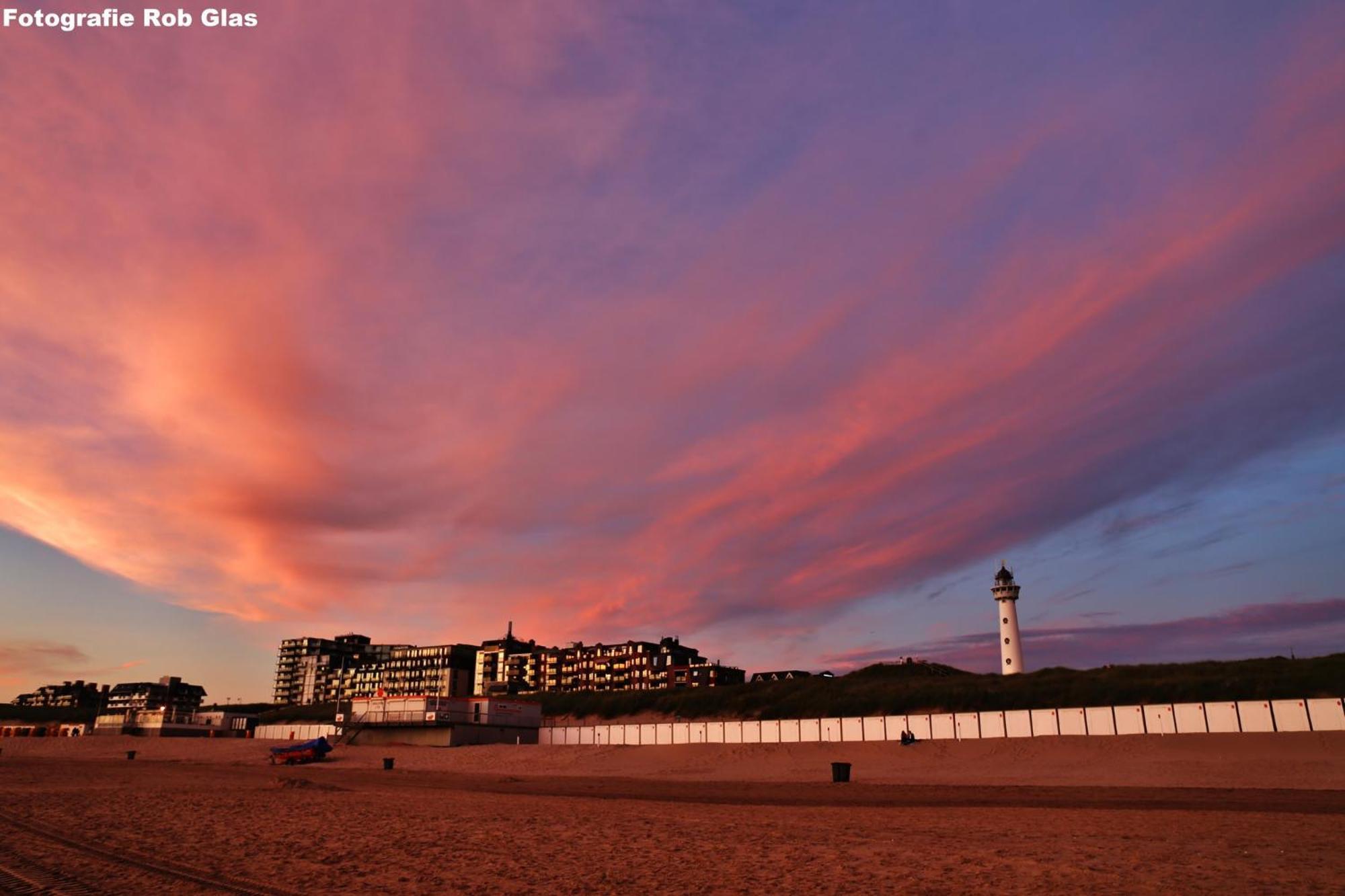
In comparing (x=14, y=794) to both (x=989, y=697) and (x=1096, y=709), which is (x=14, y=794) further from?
(x=989, y=697)

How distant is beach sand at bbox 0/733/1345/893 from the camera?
17.4 metres

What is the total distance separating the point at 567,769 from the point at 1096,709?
132 feet

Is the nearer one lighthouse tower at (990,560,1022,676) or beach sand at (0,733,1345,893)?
beach sand at (0,733,1345,893)

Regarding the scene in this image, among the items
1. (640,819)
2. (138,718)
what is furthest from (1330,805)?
(138,718)

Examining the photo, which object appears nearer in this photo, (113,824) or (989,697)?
(113,824)

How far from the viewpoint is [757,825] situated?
26484 mm

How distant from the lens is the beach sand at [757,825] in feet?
57.0

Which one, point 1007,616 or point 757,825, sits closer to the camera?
point 757,825

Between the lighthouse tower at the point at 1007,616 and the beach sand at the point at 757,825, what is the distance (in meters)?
67.9

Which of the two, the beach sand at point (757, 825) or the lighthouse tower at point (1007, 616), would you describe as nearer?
the beach sand at point (757, 825)

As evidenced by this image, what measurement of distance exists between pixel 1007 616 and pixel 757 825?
107541mm

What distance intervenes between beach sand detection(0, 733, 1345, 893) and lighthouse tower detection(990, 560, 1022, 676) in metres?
67.9

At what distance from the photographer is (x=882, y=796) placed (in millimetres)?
37906

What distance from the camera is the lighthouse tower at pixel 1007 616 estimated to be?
396 ft
